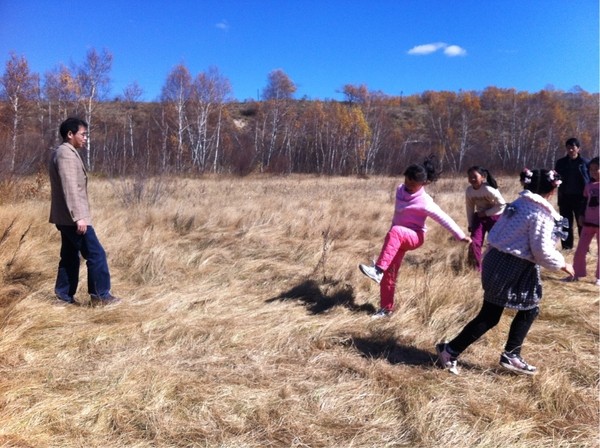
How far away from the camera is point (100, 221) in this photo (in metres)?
6.97

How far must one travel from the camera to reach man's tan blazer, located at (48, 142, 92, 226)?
3.57 meters

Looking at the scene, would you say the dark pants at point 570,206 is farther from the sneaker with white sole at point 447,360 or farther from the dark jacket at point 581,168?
the sneaker with white sole at point 447,360

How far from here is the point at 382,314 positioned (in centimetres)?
377

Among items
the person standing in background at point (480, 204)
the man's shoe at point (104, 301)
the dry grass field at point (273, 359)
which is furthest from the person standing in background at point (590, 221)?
the man's shoe at point (104, 301)

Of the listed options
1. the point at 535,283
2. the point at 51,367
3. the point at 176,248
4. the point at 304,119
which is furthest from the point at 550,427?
the point at 304,119

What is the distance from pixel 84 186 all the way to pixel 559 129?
4761 centimetres

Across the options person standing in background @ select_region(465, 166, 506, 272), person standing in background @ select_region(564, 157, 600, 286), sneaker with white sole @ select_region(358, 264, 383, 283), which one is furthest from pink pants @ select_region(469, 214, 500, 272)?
sneaker with white sole @ select_region(358, 264, 383, 283)

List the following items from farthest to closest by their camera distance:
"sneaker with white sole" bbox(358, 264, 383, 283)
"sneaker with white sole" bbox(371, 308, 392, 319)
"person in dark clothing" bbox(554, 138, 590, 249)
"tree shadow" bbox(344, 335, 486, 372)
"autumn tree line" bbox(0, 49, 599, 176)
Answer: "autumn tree line" bbox(0, 49, 599, 176)
"person in dark clothing" bbox(554, 138, 590, 249)
"sneaker with white sole" bbox(371, 308, 392, 319)
"sneaker with white sole" bbox(358, 264, 383, 283)
"tree shadow" bbox(344, 335, 486, 372)

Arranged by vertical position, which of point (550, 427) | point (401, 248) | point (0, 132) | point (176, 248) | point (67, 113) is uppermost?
point (67, 113)

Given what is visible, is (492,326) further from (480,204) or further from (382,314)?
(480,204)

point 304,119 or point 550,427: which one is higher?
point 304,119

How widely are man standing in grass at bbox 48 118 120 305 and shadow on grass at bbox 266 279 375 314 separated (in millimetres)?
1553

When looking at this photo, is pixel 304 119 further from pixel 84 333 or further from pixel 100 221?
pixel 84 333

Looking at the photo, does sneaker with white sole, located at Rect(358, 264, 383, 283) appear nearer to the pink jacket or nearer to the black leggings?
the pink jacket
